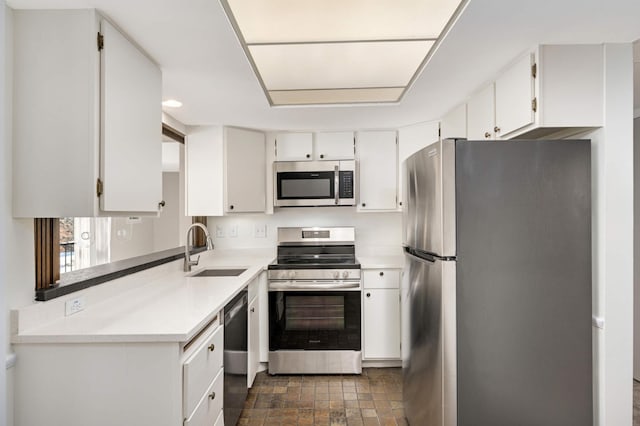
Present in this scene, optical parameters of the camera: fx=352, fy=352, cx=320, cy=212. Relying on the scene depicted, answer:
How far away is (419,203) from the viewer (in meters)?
1.95

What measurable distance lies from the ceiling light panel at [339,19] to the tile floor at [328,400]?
7.55ft

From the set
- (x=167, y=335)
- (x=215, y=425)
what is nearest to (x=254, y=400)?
(x=215, y=425)

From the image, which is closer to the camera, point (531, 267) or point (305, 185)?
point (531, 267)

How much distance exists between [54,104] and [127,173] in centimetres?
35

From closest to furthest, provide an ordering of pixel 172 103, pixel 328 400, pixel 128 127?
pixel 128 127
pixel 172 103
pixel 328 400

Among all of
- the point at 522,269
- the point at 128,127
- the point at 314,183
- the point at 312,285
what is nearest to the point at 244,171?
the point at 314,183

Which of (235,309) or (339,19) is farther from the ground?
(339,19)

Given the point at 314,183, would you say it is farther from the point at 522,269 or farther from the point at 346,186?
the point at 522,269

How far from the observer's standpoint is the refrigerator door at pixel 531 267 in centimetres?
165

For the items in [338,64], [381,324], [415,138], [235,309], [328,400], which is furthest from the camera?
[415,138]

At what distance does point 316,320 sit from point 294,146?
158 centimetres

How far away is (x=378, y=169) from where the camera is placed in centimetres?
329

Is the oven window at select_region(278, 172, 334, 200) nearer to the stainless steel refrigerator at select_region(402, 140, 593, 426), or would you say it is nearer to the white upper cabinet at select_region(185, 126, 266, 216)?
the white upper cabinet at select_region(185, 126, 266, 216)

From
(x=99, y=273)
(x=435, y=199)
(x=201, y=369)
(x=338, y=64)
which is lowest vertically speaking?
(x=201, y=369)
